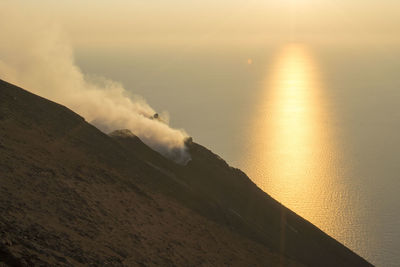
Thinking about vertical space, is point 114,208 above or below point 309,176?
below

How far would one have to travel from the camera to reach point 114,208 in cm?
2734

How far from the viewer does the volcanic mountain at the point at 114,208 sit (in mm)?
20641

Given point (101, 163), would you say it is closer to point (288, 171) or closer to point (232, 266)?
point (232, 266)

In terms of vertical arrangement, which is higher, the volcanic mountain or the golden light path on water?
the golden light path on water

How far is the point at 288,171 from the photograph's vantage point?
469 feet

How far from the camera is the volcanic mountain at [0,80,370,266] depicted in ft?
67.7

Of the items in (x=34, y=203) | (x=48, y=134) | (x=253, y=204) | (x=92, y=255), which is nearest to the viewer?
(x=92, y=255)

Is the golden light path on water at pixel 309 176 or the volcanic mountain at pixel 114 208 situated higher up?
the golden light path on water at pixel 309 176

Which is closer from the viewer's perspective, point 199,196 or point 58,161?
point 58,161

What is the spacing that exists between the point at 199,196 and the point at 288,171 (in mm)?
109447

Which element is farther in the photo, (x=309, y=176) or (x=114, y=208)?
(x=309, y=176)

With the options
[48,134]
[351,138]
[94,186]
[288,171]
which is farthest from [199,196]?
[351,138]

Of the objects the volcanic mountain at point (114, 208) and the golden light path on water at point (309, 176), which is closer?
the volcanic mountain at point (114, 208)

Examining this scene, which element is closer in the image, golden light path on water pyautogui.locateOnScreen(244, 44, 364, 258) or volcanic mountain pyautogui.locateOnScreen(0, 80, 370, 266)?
volcanic mountain pyautogui.locateOnScreen(0, 80, 370, 266)
